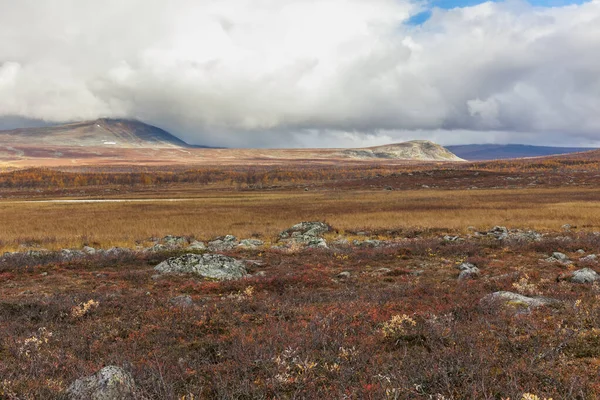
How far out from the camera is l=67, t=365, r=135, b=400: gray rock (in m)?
5.27

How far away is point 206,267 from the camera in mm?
16109

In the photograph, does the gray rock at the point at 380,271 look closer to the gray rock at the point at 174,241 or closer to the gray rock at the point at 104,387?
the gray rock at the point at 104,387

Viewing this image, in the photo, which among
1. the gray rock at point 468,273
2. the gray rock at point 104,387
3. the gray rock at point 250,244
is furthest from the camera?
the gray rock at point 250,244

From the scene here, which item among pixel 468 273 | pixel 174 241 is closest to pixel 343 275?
pixel 468 273

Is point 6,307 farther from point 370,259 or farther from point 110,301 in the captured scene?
point 370,259

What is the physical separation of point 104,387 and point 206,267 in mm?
10853

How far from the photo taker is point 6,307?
10.1 meters

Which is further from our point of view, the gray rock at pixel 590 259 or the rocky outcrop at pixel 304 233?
the rocky outcrop at pixel 304 233

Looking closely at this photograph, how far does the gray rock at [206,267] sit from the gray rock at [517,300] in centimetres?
941

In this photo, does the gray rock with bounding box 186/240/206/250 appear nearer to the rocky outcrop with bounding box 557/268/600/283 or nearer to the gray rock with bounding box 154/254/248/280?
the gray rock with bounding box 154/254/248/280

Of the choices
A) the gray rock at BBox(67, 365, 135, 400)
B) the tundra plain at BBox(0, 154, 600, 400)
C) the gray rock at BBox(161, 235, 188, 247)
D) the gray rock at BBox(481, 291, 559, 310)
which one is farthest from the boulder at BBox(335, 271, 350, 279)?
the gray rock at BBox(161, 235, 188, 247)

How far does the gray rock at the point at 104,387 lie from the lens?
5.27 metres

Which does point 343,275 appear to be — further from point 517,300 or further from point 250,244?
point 250,244

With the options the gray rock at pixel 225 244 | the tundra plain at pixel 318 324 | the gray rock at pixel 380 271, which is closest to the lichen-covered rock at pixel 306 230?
the gray rock at pixel 225 244
